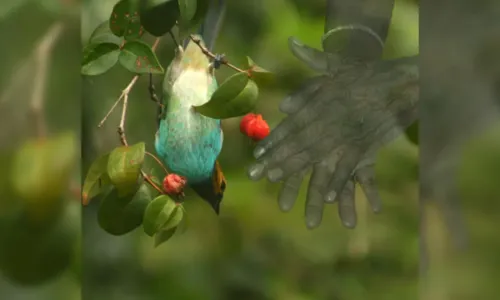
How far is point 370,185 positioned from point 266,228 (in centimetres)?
A: 19

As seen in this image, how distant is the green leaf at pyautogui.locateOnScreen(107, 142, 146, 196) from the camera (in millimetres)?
909

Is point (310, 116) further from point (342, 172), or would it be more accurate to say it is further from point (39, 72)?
point (39, 72)

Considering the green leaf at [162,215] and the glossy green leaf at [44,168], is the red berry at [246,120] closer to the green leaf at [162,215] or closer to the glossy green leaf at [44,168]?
the green leaf at [162,215]

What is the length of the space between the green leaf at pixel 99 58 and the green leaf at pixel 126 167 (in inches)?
5.5

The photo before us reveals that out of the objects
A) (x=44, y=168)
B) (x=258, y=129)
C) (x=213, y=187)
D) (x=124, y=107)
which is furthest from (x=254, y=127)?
(x=44, y=168)

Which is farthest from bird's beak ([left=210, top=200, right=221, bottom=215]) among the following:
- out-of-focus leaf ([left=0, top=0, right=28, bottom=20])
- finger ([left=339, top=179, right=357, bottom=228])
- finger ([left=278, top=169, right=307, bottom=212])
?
out-of-focus leaf ([left=0, top=0, right=28, bottom=20])

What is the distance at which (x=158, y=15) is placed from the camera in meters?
0.91

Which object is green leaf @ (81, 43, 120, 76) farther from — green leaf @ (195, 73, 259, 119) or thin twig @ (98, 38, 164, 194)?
green leaf @ (195, 73, 259, 119)

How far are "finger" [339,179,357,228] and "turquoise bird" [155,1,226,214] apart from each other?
20 centimetres

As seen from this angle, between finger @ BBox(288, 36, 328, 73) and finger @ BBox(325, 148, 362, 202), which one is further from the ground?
finger @ BBox(288, 36, 328, 73)

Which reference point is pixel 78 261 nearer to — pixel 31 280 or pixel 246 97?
pixel 31 280

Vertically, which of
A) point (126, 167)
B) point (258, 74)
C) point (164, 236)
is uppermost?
point (258, 74)

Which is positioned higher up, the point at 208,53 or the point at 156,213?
the point at 208,53

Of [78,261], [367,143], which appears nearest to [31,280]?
[78,261]
